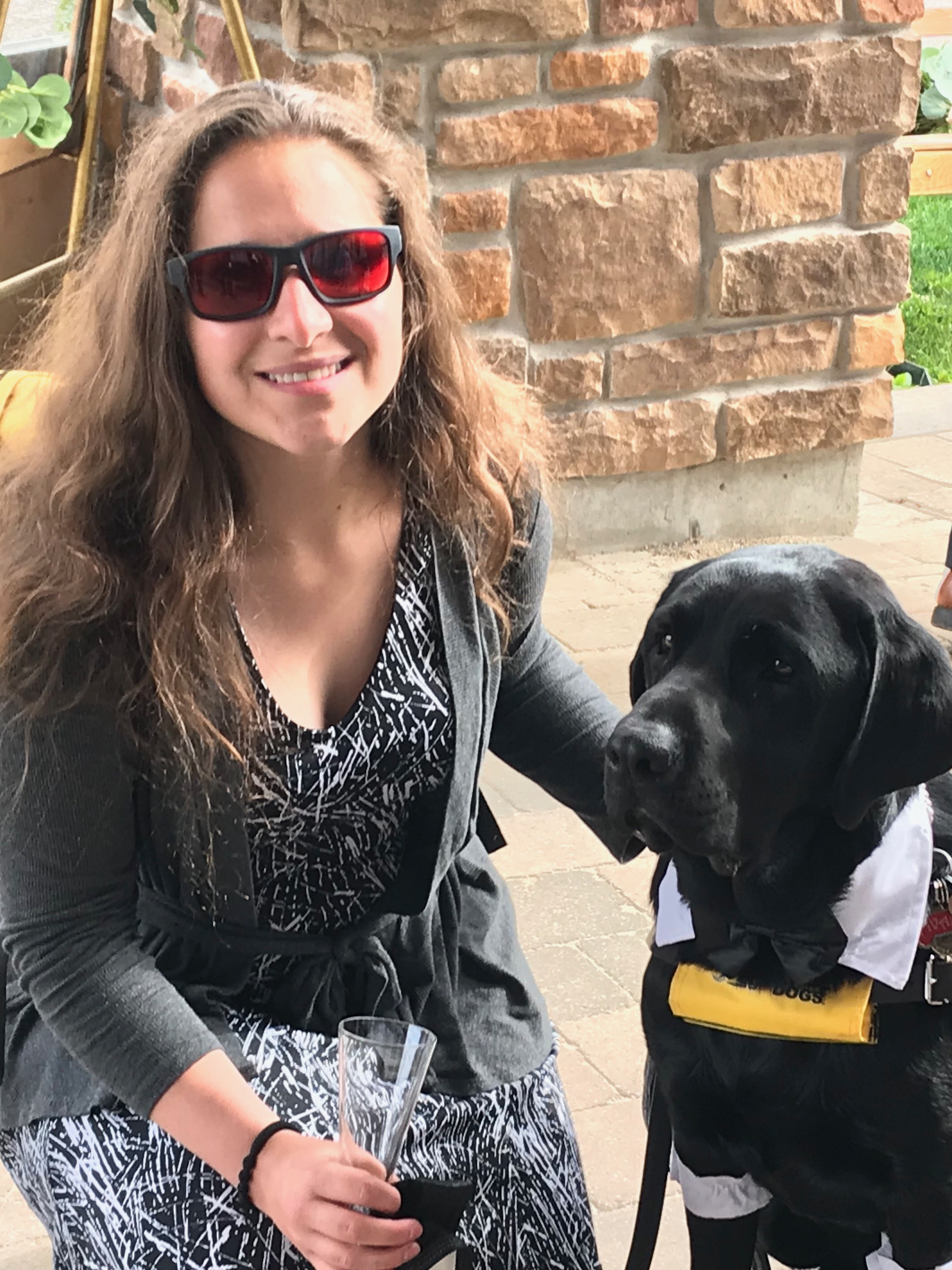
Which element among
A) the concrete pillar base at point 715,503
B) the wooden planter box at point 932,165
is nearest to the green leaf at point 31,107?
the concrete pillar base at point 715,503

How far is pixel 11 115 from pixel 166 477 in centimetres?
256

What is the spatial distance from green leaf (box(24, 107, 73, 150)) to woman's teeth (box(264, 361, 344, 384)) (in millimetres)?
2739

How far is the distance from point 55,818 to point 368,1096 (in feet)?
1.60

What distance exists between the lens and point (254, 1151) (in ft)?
5.85

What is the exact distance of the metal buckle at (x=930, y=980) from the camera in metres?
1.67

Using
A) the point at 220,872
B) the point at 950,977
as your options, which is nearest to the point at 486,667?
the point at 220,872

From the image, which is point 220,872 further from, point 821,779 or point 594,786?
point 821,779

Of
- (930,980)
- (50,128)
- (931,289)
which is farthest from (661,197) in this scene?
(931,289)

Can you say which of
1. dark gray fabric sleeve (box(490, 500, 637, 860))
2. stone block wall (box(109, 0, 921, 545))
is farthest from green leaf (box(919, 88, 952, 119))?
dark gray fabric sleeve (box(490, 500, 637, 860))

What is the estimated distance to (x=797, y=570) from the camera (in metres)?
1.69

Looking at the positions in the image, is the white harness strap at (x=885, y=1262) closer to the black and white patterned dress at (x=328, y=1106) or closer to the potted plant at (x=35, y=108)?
the black and white patterned dress at (x=328, y=1106)

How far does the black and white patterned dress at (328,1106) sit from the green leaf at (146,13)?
2.90m

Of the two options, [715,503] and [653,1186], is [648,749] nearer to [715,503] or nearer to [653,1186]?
[653,1186]

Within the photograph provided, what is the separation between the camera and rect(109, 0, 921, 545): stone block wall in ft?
14.7
